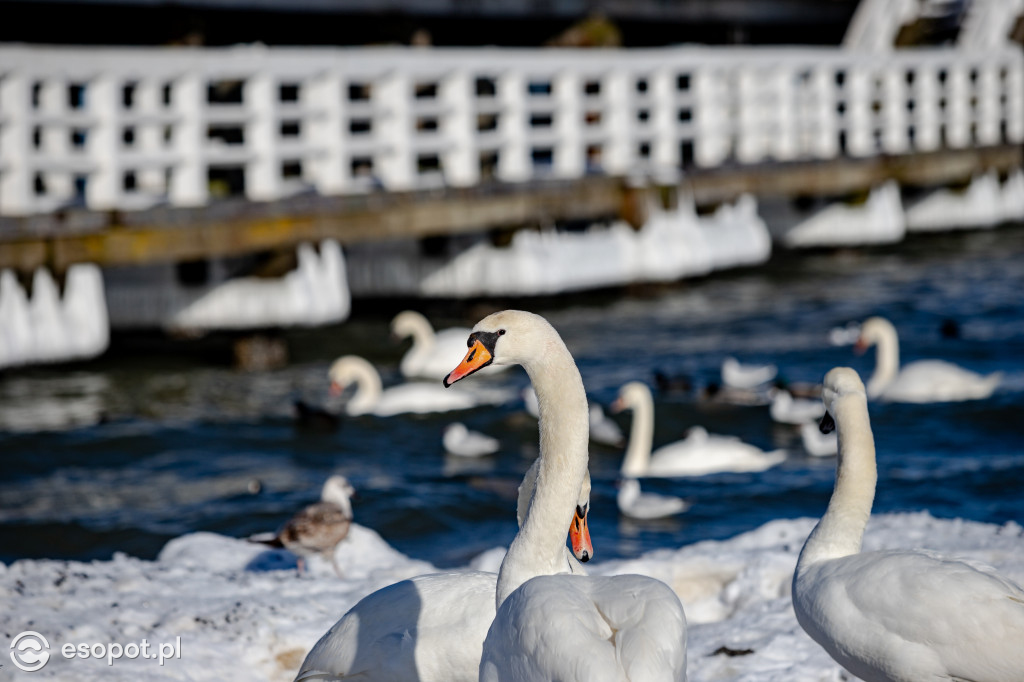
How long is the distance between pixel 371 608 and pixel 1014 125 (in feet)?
68.8

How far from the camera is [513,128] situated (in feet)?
50.1

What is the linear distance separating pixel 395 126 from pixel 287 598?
8.85m

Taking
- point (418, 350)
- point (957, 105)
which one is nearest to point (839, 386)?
point (418, 350)

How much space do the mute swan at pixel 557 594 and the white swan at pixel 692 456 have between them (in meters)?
5.60

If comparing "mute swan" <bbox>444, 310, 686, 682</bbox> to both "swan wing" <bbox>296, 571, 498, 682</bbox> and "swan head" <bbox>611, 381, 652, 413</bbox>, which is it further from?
"swan head" <bbox>611, 381, 652, 413</bbox>

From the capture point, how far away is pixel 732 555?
6.54 meters

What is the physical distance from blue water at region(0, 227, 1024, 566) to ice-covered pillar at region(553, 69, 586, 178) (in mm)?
1587

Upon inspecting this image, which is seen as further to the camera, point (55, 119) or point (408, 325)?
point (408, 325)

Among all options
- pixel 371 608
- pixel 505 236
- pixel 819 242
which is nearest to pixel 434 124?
pixel 819 242

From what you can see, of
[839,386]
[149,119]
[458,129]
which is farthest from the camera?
[458,129]

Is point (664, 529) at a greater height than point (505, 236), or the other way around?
point (505, 236)

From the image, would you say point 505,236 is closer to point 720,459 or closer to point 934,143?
point 720,459

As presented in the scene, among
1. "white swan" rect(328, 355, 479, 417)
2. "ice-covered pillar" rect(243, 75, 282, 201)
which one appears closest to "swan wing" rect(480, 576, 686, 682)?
"white swan" rect(328, 355, 479, 417)

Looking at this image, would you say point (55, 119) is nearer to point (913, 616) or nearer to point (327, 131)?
point (327, 131)
